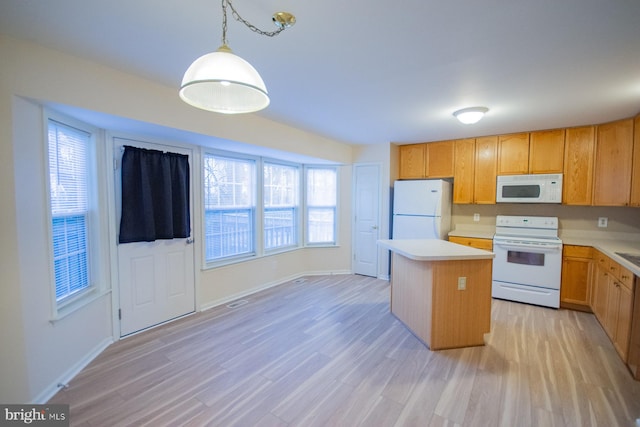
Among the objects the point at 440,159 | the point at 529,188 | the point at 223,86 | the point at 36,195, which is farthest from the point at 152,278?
the point at 529,188

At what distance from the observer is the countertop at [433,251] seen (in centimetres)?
251

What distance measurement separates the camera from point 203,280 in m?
3.50

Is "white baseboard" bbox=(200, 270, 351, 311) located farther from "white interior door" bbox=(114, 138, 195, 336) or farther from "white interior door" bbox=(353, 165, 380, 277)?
"white interior door" bbox=(353, 165, 380, 277)

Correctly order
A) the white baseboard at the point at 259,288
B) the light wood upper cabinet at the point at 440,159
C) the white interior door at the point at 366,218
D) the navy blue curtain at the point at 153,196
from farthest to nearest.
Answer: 1. the white interior door at the point at 366,218
2. the light wood upper cabinet at the point at 440,159
3. the white baseboard at the point at 259,288
4. the navy blue curtain at the point at 153,196

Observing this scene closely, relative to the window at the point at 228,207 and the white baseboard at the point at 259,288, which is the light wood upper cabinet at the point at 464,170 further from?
the window at the point at 228,207

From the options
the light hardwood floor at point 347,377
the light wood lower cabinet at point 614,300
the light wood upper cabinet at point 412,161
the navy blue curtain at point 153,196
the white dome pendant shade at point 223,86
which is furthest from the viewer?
the light wood upper cabinet at point 412,161

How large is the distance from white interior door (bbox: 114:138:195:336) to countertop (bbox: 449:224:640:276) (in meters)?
3.81

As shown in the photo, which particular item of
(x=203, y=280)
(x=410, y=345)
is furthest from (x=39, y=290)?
(x=410, y=345)

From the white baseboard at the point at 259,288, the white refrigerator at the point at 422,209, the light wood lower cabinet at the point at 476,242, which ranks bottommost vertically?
the white baseboard at the point at 259,288

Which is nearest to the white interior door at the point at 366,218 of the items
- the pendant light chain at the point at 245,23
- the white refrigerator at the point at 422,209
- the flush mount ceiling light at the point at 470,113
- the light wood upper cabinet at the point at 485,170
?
the white refrigerator at the point at 422,209

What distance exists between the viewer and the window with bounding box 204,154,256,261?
358 centimetres

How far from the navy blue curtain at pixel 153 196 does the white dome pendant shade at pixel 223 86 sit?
195 centimetres

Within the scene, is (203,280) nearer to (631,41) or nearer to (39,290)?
(39,290)

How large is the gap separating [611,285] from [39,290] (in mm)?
4906
